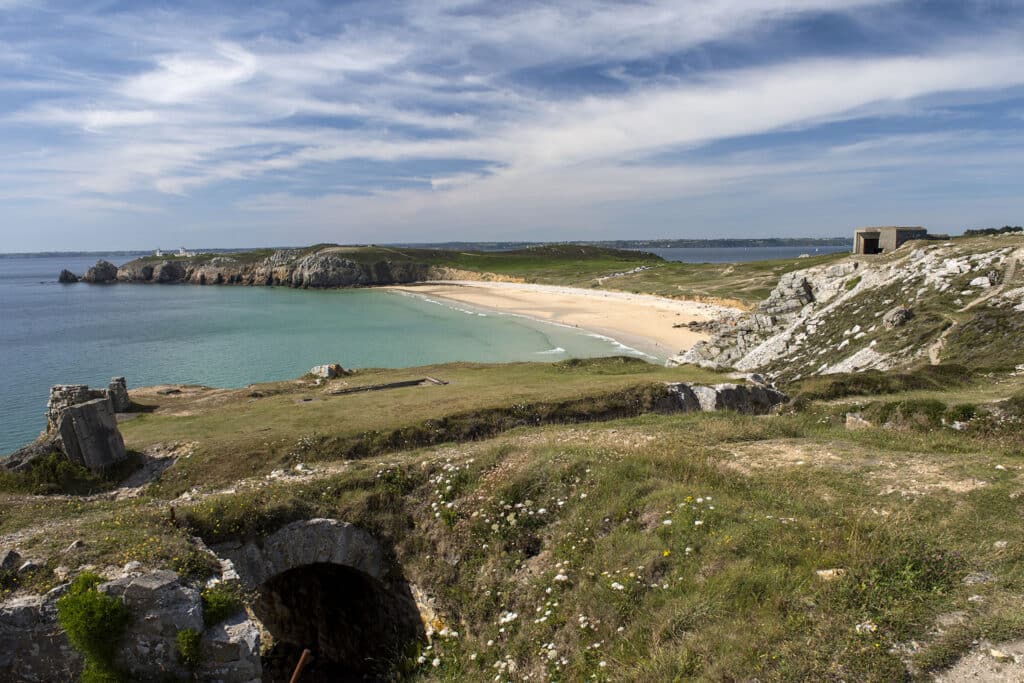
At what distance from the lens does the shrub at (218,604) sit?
32.6 feet

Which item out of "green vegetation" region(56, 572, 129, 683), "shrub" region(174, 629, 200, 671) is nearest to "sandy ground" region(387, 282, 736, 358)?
"shrub" region(174, 629, 200, 671)

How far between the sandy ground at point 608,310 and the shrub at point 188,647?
51970mm

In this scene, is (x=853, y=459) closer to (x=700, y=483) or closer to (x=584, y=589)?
(x=700, y=483)

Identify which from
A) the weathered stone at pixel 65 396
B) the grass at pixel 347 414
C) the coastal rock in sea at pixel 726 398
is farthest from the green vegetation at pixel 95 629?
the coastal rock in sea at pixel 726 398

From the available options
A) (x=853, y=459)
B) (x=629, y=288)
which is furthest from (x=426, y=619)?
(x=629, y=288)

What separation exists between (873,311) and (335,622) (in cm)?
3437

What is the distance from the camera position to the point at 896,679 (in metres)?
6.97

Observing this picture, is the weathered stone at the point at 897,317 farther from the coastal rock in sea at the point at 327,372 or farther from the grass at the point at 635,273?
the grass at the point at 635,273

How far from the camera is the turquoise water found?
52938mm

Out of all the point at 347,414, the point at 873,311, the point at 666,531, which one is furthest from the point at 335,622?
the point at 873,311

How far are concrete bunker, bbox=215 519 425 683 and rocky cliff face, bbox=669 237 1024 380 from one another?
25.4m

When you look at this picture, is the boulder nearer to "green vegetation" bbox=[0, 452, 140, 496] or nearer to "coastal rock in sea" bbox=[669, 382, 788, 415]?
"green vegetation" bbox=[0, 452, 140, 496]

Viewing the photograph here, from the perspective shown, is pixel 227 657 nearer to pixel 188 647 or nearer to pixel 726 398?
pixel 188 647

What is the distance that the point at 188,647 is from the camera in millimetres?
9562
